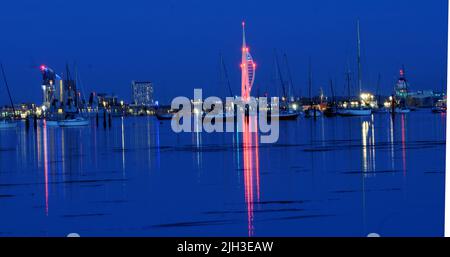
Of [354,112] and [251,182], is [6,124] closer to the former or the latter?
[354,112]

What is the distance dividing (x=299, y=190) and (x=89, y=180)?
5.96 meters

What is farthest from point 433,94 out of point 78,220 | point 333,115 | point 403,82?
point 78,220

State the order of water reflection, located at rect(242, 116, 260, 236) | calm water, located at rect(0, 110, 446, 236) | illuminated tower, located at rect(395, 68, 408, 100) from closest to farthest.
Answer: calm water, located at rect(0, 110, 446, 236) < water reflection, located at rect(242, 116, 260, 236) < illuminated tower, located at rect(395, 68, 408, 100)

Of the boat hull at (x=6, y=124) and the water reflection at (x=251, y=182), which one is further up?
the boat hull at (x=6, y=124)

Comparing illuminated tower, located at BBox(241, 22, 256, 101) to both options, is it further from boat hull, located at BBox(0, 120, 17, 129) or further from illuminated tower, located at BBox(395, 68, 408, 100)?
illuminated tower, located at BBox(395, 68, 408, 100)

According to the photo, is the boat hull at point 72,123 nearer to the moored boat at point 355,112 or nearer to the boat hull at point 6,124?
the boat hull at point 6,124

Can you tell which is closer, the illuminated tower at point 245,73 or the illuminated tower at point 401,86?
the illuminated tower at point 245,73

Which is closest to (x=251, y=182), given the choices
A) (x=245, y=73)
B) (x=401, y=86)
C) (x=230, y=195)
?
(x=230, y=195)

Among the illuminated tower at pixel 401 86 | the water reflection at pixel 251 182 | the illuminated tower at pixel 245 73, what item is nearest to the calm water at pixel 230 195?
the water reflection at pixel 251 182

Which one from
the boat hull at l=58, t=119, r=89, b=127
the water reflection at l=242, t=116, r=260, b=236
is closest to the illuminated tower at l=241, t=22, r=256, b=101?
the boat hull at l=58, t=119, r=89, b=127

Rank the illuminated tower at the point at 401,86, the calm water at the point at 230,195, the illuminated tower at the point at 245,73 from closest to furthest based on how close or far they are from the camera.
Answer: the calm water at the point at 230,195 → the illuminated tower at the point at 245,73 → the illuminated tower at the point at 401,86

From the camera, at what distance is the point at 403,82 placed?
165000 mm

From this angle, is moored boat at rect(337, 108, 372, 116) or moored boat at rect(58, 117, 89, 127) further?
moored boat at rect(337, 108, 372, 116)
